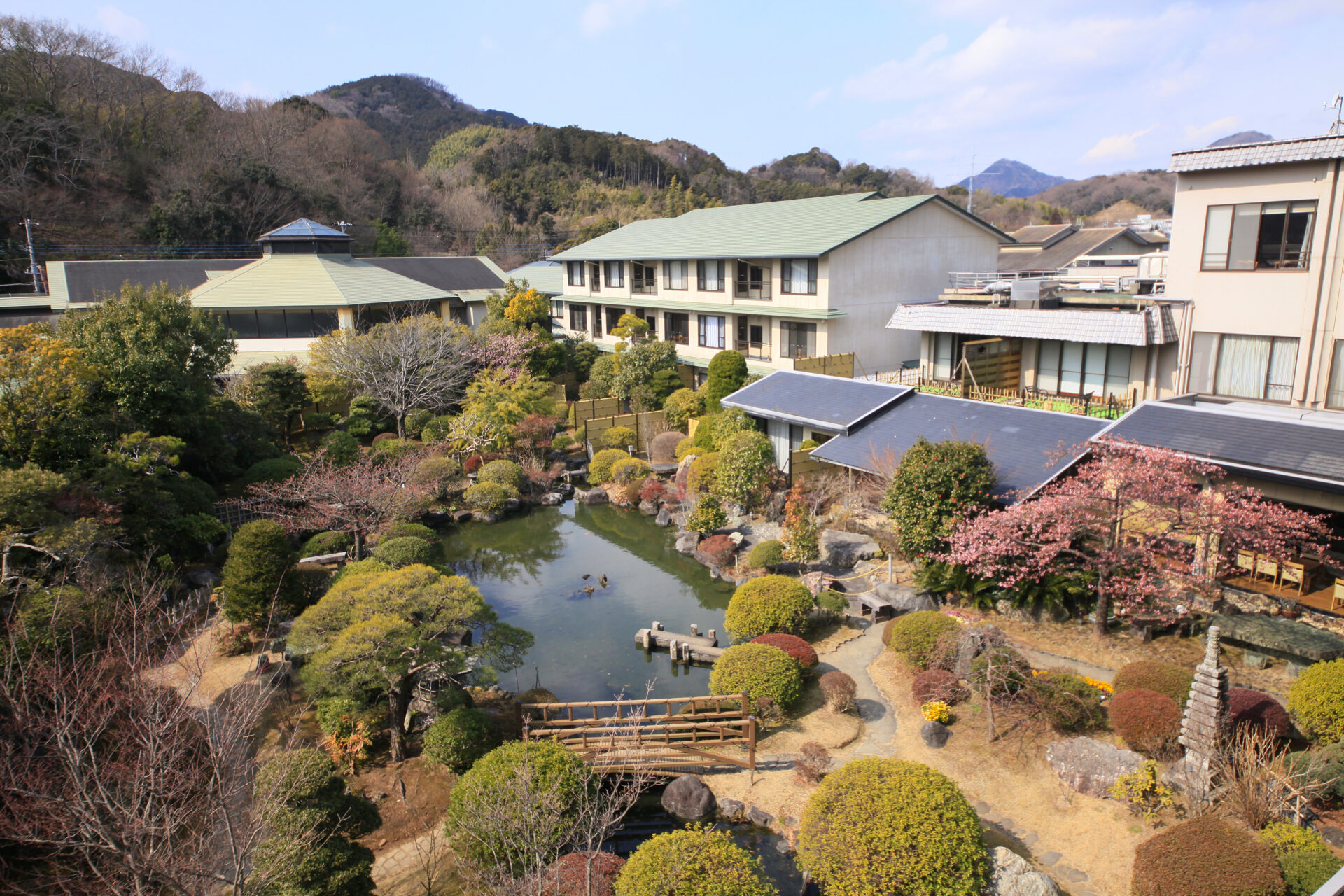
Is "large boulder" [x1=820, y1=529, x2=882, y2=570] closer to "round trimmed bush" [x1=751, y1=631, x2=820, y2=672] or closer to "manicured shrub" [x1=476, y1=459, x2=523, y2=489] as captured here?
"round trimmed bush" [x1=751, y1=631, x2=820, y2=672]

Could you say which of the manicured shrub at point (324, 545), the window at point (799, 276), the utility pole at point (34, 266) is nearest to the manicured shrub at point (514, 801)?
the manicured shrub at point (324, 545)

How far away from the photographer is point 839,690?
38.7ft

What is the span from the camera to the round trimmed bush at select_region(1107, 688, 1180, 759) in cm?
943

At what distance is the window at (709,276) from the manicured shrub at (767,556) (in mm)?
15847

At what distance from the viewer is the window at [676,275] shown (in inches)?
1258

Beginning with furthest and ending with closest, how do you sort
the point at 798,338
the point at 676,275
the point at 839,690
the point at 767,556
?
the point at 676,275
the point at 798,338
the point at 767,556
the point at 839,690

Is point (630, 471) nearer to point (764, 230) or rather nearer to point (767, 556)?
point (767, 556)

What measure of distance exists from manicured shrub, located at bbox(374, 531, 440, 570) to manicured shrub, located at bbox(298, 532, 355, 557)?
2.31 metres

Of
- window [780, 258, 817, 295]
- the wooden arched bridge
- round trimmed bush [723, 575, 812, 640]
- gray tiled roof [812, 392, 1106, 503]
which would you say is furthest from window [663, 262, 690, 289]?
the wooden arched bridge

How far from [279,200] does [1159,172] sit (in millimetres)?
92565

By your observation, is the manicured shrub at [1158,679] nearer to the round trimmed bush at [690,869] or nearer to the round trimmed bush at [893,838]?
the round trimmed bush at [893,838]

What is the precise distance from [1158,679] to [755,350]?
20486mm

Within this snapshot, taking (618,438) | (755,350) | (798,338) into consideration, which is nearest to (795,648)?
(618,438)

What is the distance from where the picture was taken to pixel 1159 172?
8556cm
